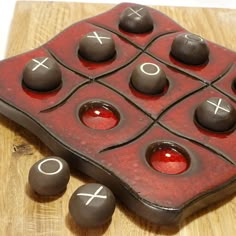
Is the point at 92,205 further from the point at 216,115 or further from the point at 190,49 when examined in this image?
the point at 190,49

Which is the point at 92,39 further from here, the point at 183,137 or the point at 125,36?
the point at 183,137

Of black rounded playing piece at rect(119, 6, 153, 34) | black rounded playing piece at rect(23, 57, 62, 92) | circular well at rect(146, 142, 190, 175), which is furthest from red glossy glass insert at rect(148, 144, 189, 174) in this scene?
black rounded playing piece at rect(119, 6, 153, 34)

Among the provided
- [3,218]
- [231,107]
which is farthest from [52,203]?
[231,107]

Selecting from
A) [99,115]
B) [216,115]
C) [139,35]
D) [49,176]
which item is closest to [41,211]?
[49,176]

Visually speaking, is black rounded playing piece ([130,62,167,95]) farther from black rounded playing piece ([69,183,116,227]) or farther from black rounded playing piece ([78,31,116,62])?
black rounded playing piece ([69,183,116,227])

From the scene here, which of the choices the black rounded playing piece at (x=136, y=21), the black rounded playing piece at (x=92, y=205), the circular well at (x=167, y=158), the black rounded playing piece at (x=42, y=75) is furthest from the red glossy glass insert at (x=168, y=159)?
the black rounded playing piece at (x=136, y=21)

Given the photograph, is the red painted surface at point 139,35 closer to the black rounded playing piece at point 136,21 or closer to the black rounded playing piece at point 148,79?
the black rounded playing piece at point 136,21

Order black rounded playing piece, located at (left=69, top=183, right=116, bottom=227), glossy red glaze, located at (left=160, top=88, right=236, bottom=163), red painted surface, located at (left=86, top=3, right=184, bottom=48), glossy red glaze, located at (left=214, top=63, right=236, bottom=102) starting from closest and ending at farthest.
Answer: black rounded playing piece, located at (left=69, top=183, right=116, bottom=227), glossy red glaze, located at (left=160, top=88, right=236, bottom=163), glossy red glaze, located at (left=214, top=63, right=236, bottom=102), red painted surface, located at (left=86, top=3, right=184, bottom=48)
